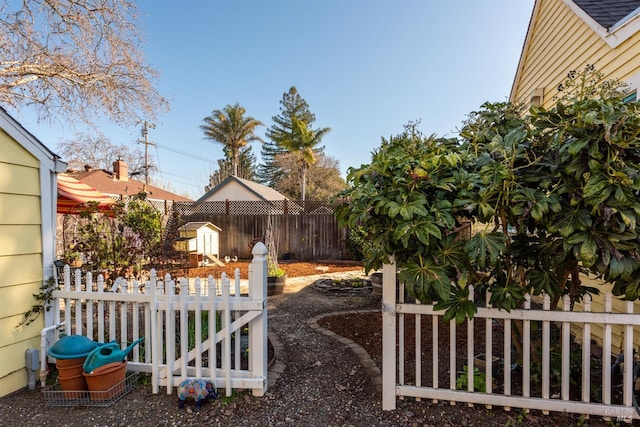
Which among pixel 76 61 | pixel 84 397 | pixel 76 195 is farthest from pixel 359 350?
pixel 76 61

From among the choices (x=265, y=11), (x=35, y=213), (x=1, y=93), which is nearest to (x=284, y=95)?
(x=265, y=11)

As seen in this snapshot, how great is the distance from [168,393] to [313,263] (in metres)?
7.43

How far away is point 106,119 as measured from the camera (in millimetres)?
7996

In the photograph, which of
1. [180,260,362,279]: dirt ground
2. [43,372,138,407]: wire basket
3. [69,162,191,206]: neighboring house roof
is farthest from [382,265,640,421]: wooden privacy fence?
[69,162,191,206]: neighboring house roof

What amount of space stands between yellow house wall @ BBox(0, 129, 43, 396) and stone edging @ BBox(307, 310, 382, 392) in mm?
2805

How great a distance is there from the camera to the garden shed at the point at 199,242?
8.42 m

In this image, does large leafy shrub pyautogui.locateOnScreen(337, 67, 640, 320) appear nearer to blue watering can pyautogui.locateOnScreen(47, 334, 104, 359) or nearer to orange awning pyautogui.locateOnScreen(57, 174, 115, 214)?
blue watering can pyautogui.locateOnScreen(47, 334, 104, 359)

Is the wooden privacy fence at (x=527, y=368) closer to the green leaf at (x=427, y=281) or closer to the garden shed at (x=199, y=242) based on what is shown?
the green leaf at (x=427, y=281)

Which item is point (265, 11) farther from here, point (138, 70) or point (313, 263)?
point (313, 263)

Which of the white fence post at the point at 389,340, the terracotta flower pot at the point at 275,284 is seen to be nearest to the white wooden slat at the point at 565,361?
the white fence post at the point at 389,340

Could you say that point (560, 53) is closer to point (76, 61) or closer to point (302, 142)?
point (76, 61)

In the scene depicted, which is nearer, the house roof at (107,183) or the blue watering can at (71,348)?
the blue watering can at (71,348)

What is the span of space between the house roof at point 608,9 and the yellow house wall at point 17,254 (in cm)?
582

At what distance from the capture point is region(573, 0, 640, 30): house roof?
354 centimetres
